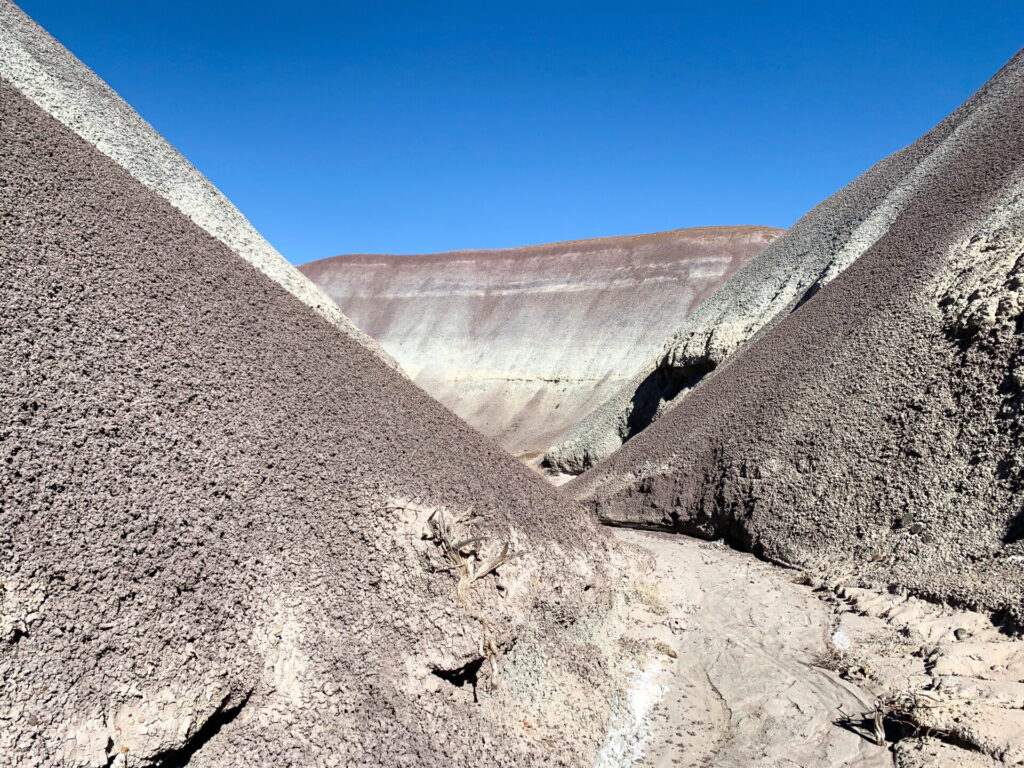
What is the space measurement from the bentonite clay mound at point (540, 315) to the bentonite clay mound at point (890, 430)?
17.4 metres

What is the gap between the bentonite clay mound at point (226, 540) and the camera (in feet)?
10.5

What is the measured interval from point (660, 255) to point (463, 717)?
37.2 m

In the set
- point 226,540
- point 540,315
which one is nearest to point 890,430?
point 226,540

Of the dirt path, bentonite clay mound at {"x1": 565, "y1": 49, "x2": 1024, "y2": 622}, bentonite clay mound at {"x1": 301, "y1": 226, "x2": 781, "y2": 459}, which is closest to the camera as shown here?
the dirt path

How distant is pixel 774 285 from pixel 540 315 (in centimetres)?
2371

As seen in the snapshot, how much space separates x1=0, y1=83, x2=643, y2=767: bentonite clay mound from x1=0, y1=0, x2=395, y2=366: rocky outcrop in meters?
5.93

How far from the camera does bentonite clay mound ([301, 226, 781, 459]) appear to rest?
114 feet

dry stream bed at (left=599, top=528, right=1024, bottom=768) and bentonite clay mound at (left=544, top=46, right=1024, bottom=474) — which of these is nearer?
dry stream bed at (left=599, top=528, right=1024, bottom=768)

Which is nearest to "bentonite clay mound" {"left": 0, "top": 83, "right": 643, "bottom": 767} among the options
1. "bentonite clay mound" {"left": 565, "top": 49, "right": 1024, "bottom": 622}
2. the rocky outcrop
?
"bentonite clay mound" {"left": 565, "top": 49, "right": 1024, "bottom": 622}

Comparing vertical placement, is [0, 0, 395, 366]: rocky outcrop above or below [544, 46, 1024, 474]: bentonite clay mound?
below

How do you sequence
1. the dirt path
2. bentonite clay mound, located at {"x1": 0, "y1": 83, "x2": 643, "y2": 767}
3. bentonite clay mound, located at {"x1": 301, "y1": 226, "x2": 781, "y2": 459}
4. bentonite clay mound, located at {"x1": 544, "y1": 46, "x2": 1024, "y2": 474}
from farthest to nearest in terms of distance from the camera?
bentonite clay mound, located at {"x1": 301, "y1": 226, "x2": 781, "y2": 459} < bentonite clay mound, located at {"x1": 544, "y1": 46, "x2": 1024, "y2": 474} < the dirt path < bentonite clay mound, located at {"x1": 0, "y1": 83, "x2": 643, "y2": 767}

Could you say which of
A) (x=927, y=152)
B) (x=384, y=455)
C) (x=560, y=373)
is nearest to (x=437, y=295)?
(x=560, y=373)

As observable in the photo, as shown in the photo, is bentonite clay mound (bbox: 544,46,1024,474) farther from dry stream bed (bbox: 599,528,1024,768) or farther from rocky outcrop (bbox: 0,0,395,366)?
dry stream bed (bbox: 599,528,1024,768)

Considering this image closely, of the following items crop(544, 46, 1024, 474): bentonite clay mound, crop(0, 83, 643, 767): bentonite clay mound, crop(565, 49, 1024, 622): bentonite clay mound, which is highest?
crop(544, 46, 1024, 474): bentonite clay mound
